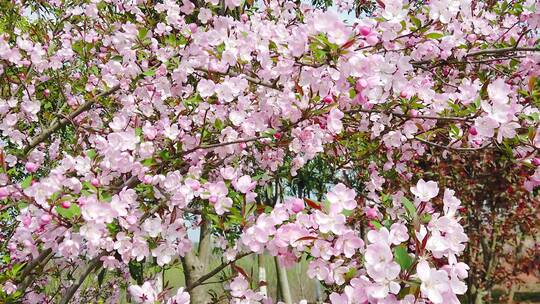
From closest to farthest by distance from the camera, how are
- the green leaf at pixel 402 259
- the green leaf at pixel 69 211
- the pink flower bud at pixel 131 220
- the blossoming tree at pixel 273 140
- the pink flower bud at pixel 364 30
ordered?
the green leaf at pixel 402 259
the blossoming tree at pixel 273 140
the green leaf at pixel 69 211
the pink flower bud at pixel 364 30
the pink flower bud at pixel 131 220

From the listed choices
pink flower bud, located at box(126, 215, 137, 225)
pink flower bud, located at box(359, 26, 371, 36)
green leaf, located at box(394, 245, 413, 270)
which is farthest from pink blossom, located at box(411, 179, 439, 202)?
pink flower bud, located at box(126, 215, 137, 225)

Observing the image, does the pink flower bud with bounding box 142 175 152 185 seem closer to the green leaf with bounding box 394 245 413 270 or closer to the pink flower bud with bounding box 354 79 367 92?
the pink flower bud with bounding box 354 79 367 92

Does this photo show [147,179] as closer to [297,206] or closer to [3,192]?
[3,192]

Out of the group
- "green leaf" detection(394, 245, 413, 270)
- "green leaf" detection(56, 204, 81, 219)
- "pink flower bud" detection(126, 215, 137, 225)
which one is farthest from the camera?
"pink flower bud" detection(126, 215, 137, 225)

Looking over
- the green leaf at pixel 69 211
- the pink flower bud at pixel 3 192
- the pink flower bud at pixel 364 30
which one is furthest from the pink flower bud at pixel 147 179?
the pink flower bud at pixel 364 30

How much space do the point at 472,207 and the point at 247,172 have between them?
356cm

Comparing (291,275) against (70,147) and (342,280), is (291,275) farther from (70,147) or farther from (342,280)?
(342,280)

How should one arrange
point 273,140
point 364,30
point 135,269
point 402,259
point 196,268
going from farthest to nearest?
point 196,268, point 135,269, point 273,140, point 364,30, point 402,259

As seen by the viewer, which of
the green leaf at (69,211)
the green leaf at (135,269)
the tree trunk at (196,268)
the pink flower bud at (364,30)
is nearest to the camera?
the green leaf at (69,211)

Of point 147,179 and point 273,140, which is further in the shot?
point 273,140

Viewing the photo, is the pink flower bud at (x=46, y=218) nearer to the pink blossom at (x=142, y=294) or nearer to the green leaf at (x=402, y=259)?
the pink blossom at (x=142, y=294)

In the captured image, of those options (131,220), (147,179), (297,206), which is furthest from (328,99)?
(131,220)

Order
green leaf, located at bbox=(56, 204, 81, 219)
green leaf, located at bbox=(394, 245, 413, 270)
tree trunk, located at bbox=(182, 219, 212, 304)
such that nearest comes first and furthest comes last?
green leaf, located at bbox=(394, 245, 413, 270), green leaf, located at bbox=(56, 204, 81, 219), tree trunk, located at bbox=(182, 219, 212, 304)

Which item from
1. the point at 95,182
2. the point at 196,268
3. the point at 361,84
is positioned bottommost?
the point at 95,182
